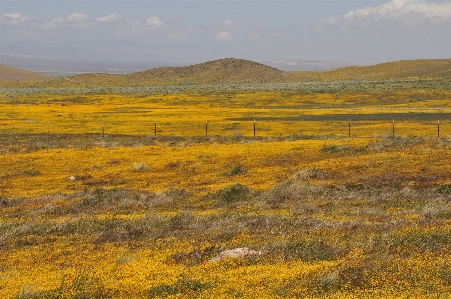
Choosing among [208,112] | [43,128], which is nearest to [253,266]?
[43,128]

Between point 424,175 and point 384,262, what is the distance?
14177mm

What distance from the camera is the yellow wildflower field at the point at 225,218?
29.9 ft

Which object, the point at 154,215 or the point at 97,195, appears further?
the point at 97,195

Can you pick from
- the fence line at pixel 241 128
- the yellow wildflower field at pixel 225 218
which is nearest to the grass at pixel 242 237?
the yellow wildflower field at pixel 225 218

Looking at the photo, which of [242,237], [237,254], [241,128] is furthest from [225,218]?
[241,128]

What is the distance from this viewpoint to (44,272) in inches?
420

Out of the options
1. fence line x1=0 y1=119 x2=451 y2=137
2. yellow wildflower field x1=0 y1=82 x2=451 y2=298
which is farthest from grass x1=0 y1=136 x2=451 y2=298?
fence line x1=0 y1=119 x2=451 y2=137

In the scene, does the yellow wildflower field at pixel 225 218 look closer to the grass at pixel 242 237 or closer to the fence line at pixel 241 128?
the grass at pixel 242 237

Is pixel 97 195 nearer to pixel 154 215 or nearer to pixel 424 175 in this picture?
pixel 154 215

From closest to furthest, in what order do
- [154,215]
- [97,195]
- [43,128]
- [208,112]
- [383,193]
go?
[154,215], [383,193], [97,195], [43,128], [208,112]

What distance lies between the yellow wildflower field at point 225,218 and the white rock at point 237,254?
0.23m

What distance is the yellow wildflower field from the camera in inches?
359

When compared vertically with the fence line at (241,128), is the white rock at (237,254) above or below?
below

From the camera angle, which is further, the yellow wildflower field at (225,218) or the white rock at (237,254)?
the white rock at (237,254)
